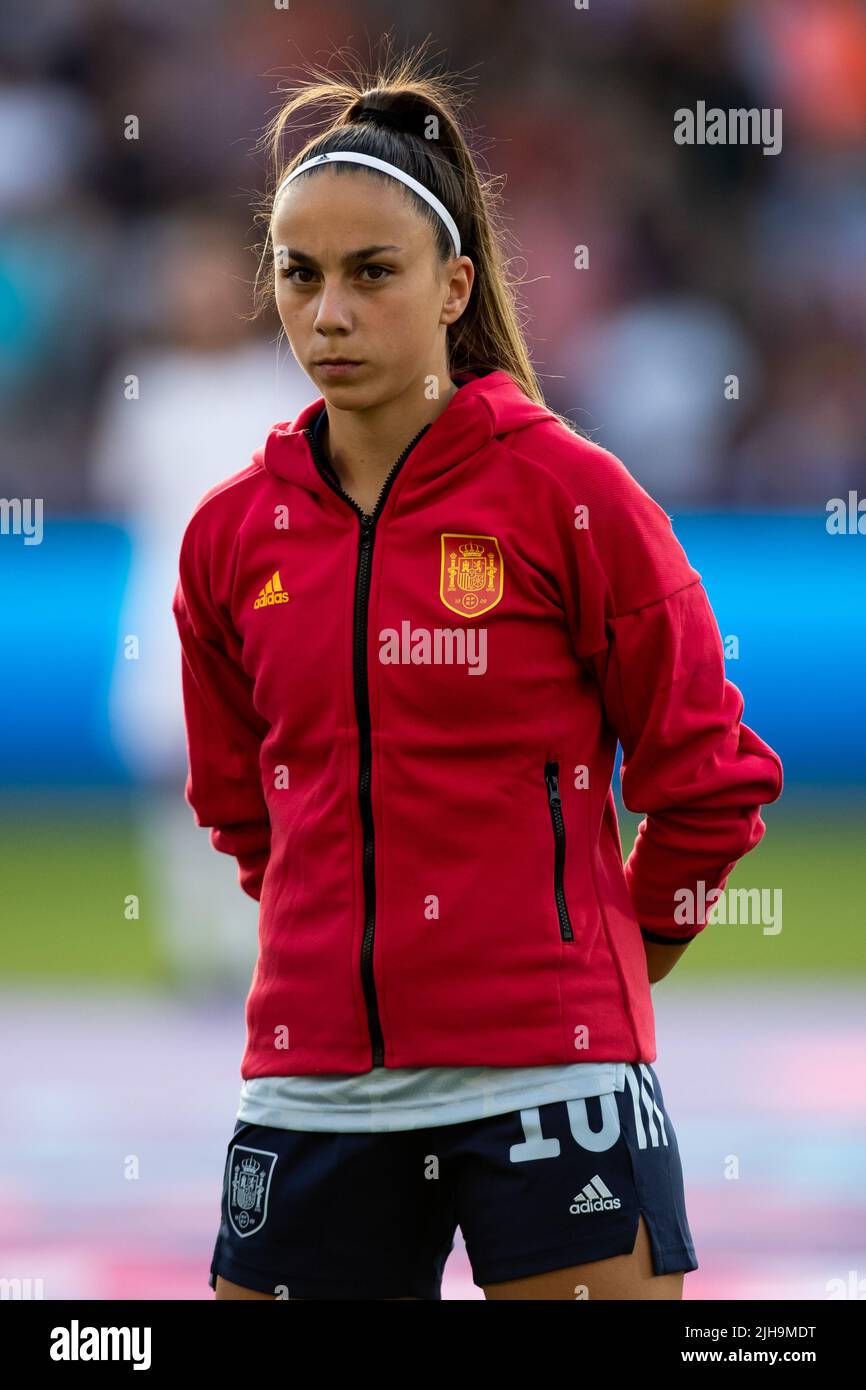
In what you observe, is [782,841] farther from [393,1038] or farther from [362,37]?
[393,1038]

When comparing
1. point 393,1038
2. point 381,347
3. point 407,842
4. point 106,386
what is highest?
point 106,386

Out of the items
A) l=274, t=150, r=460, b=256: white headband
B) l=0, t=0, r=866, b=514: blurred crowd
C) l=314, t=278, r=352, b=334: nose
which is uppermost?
l=0, t=0, r=866, b=514: blurred crowd

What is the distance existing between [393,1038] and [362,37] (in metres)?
7.97

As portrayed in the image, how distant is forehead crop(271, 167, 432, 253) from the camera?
229 centimetres

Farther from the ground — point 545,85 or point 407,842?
point 545,85

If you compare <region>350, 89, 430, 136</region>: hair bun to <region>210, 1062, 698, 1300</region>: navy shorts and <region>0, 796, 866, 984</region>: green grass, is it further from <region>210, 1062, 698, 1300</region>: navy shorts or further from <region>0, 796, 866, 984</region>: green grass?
<region>0, 796, 866, 984</region>: green grass

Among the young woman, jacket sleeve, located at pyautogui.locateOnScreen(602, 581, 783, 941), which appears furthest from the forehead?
jacket sleeve, located at pyautogui.locateOnScreen(602, 581, 783, 941)

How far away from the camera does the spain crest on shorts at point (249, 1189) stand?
90.0 inches

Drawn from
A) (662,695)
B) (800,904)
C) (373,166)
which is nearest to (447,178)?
(373,166)

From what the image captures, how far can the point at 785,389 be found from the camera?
29.3ft

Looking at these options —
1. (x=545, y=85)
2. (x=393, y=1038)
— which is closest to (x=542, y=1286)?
(x=393, y=1038)

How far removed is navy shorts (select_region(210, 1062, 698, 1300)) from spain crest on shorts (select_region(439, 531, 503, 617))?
1.76 ft

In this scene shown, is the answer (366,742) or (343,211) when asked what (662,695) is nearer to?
(366,742)
